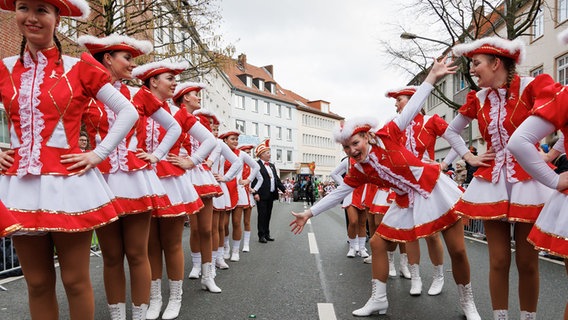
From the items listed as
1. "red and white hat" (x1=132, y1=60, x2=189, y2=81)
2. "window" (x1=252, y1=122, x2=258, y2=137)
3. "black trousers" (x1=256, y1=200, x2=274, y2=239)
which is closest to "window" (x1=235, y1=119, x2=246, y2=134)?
"window" (x1=252, y1=122, x2=258, y2=137)

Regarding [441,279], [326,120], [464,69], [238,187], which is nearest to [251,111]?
[326,120]

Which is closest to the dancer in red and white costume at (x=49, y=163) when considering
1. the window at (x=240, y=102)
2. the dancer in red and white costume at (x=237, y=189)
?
the dancer in red and white costume at (x=237, y=189)

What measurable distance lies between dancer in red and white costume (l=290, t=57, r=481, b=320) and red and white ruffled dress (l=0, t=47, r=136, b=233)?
2.17 m

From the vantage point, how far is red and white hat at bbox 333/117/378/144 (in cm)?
429

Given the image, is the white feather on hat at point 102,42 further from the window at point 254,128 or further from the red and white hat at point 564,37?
the window at point 254,128

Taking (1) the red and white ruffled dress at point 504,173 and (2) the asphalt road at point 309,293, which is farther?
(2) the asphalt road at point 309,293

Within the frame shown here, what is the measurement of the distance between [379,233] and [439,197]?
67cm

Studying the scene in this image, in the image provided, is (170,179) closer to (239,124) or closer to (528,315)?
(528,315)

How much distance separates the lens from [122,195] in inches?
142

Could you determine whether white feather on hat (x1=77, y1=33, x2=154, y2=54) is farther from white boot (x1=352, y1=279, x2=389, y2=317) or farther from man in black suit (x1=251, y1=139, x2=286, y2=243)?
man in black suit (x1=251, y1=139, x2=286, y2=243)

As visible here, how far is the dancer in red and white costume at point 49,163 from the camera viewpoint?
2.56m

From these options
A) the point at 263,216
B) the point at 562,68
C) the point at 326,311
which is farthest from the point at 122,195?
the point at 562,68

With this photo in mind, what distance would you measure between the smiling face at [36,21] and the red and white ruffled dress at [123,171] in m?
0.99

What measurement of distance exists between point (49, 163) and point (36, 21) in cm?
79
